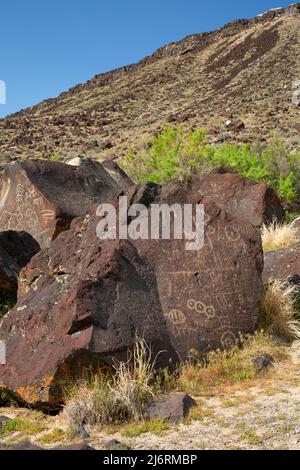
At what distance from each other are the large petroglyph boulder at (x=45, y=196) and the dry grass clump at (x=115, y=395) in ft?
16.7

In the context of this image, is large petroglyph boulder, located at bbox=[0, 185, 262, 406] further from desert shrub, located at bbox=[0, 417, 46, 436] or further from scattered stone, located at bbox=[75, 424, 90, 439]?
scattered stone, located at bbox=[75, 424, 90, 439]

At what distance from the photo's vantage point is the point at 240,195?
12922 mm

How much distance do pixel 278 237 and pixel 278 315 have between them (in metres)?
4.53

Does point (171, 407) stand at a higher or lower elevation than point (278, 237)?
lower

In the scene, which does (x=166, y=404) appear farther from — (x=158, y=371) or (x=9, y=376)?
(x=9, y=376)

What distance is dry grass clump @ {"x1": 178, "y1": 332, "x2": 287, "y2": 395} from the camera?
6074 millimetres

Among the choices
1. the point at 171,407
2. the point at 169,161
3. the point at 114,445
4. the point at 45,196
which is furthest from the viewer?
the point at 169,161

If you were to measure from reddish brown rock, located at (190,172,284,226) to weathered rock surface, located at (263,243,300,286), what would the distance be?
10.1 ft

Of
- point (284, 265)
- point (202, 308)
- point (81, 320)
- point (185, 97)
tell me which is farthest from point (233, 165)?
point (185, 97)

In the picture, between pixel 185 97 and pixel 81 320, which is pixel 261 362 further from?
pixel 185 97

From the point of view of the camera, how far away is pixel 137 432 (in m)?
5.03

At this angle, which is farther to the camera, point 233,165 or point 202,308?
point 233,165

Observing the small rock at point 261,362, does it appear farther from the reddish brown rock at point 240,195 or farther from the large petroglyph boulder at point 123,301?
the reddish brown rock at point 240,195

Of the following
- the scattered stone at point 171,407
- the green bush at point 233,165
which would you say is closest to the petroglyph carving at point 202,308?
the scattered stone at point 171,407
